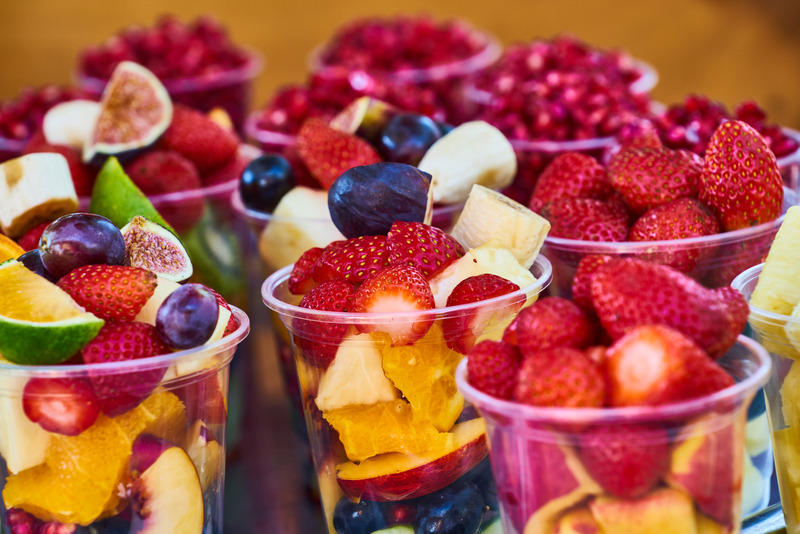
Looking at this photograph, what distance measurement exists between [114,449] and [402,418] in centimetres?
28

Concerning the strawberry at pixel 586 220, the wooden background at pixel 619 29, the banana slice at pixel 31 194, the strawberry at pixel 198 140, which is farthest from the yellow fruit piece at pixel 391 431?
the wooden background at pixel 619 29

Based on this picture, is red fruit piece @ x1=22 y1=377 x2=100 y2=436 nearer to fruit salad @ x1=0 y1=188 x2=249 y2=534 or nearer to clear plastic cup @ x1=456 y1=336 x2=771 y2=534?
fruit salad @ x1=0 y1=188 x2=249 y2=534

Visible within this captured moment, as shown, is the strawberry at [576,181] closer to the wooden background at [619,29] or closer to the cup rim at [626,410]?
the cup rim at [626,410]

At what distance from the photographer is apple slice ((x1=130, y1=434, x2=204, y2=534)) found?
796 mm

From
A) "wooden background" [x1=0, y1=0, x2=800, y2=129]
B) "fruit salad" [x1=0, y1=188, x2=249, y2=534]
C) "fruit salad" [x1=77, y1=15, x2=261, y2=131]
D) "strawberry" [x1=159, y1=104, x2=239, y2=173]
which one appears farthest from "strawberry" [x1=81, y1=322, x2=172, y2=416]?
"wooden background" [x1=0, y1=0, x2=800, y2=129]

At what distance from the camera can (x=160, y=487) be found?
0.81 m

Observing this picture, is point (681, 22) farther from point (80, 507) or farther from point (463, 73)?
point (80, 507)

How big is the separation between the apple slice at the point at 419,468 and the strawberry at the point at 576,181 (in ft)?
1.32

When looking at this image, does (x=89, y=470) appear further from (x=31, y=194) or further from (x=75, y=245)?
(x=31, y=194)

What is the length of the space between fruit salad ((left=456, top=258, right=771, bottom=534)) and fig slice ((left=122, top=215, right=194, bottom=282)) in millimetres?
405

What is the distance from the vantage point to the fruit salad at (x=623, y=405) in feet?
2.06

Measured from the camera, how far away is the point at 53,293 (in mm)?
796

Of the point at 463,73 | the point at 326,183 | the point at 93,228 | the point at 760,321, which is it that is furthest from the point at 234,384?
the point at 463,73

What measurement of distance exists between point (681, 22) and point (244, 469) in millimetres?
2283
